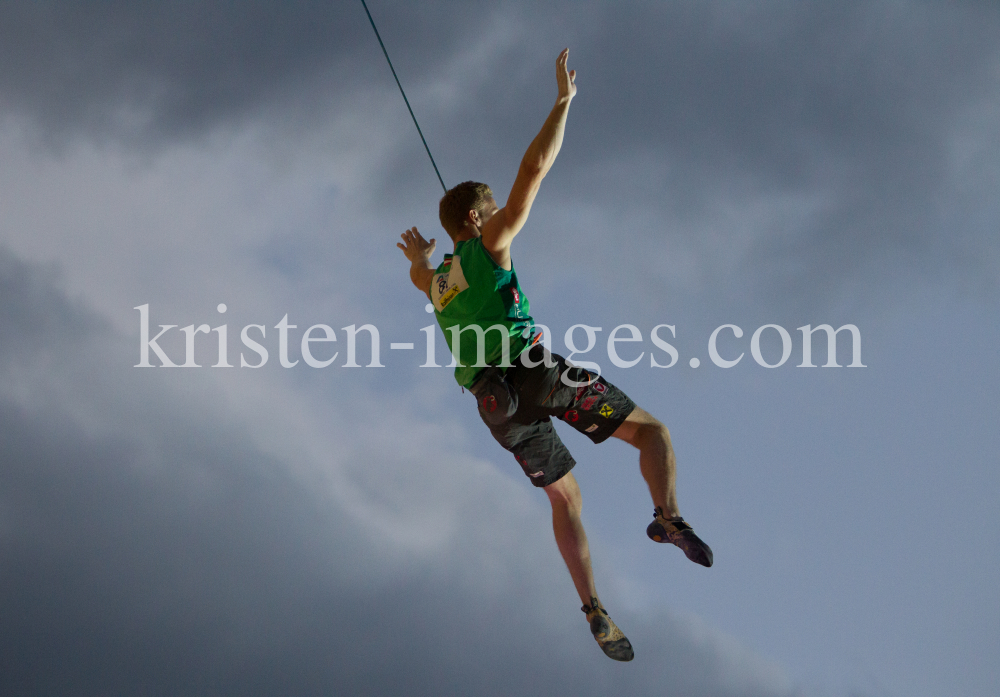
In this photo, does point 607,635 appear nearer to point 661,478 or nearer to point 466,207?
point 661,478

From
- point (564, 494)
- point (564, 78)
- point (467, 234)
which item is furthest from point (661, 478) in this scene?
point (564, 78)

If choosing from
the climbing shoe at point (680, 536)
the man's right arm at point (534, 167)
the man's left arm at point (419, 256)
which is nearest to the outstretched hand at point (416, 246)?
the man's left arm at point (419, 256)

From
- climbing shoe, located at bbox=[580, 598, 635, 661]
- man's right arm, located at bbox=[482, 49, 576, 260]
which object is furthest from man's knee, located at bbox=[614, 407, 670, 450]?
man's right arm, located at bbox=[482, 49, 576, 260]

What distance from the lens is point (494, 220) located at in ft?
16.4

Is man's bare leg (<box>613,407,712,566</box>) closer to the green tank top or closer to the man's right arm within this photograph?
the green tank top

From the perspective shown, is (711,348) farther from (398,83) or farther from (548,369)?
(398,83)

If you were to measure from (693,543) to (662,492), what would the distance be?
42cm

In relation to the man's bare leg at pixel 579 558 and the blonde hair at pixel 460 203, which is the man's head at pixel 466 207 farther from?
the man's bare leg at pixel 579 558

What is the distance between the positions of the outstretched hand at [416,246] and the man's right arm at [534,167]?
51.7 inches

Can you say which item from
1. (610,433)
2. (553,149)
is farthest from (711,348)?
(553,149)

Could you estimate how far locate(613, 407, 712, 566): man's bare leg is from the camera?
16.0ft

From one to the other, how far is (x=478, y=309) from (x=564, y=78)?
1.45 metres

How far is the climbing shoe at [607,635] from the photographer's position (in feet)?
17.7

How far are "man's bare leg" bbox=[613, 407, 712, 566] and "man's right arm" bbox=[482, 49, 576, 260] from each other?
1.45m
